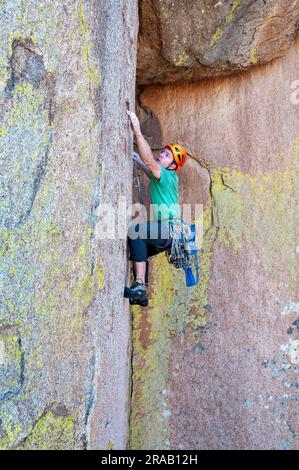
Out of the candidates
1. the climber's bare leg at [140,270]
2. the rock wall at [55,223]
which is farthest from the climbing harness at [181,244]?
the rock wall at [55,223]

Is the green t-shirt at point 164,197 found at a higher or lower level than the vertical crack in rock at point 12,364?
higher

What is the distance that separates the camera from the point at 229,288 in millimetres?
4609

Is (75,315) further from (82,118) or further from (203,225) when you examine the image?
(203,225)

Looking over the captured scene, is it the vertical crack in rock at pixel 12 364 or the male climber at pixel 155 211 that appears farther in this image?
the male climber at pixel 155 211

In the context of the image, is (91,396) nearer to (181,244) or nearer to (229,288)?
(181,244)

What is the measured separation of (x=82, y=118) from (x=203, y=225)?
2072 mm

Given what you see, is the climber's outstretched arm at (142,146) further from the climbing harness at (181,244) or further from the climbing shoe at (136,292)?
the climbing shoe at (136,292)

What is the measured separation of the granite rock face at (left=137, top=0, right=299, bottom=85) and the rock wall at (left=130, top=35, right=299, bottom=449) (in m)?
0.25

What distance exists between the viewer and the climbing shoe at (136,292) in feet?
11.8

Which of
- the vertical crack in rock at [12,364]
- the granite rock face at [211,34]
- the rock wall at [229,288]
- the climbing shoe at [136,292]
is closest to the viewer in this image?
the vertical crack in rock at [12,364]

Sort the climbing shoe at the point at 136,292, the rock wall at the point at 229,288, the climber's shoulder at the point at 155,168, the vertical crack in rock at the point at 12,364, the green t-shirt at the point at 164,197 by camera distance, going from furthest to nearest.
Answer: the rock wall at the point at 229,288 < the green t-shirt at the point at 164,197 < the climber's shoulder at the point at 155,168 < the climbing shoe at the point at 136,292 < the vertical crack in rock at the point at 12,364

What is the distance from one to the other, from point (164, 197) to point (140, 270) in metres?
0.58

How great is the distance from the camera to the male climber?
12.0 ft

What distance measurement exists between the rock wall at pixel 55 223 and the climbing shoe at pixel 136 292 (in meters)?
0.43
